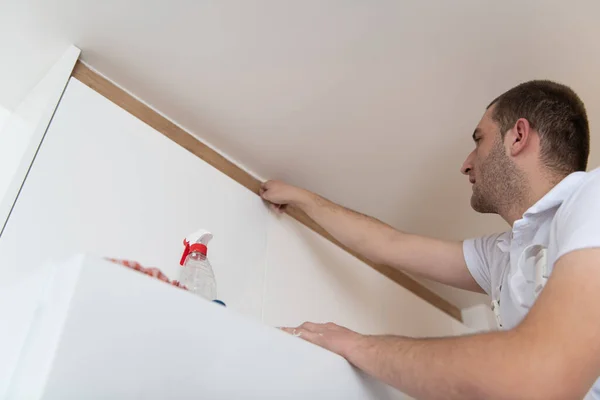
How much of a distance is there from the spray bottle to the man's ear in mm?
694

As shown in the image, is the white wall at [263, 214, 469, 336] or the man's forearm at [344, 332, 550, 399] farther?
the white wall at [263, 214, 469, 336]

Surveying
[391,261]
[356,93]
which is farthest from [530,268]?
[356,93]

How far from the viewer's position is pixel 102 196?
963 mm

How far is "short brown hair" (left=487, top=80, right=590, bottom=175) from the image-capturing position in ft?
3.62

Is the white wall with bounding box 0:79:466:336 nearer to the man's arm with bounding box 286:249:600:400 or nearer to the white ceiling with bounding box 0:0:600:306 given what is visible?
the white ceiling with bounding box 0:0:600:306

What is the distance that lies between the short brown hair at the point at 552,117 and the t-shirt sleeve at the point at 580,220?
0.94 ft

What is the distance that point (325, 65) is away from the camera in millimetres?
1146

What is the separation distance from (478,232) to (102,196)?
1153 mm

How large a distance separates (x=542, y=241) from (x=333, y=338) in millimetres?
415

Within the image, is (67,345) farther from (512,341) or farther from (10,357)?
(512,341)

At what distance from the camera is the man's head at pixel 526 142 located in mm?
1094

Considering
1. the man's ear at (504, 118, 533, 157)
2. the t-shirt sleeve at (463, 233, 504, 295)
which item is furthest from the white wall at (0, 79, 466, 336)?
the man's ear at (504, 118, 533, 157)

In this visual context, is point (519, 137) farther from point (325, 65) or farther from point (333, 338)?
point (333, 338)

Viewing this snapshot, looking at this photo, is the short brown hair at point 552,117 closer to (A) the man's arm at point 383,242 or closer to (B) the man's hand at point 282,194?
(A) the man's arm at point 383,242
